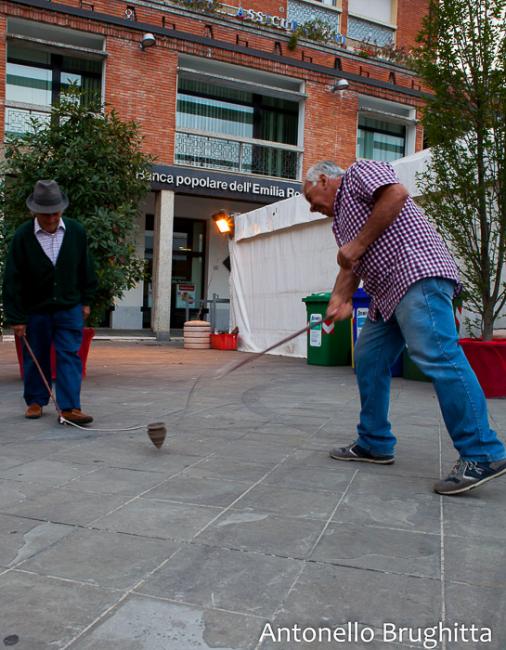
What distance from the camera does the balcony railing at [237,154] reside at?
57.0 feet

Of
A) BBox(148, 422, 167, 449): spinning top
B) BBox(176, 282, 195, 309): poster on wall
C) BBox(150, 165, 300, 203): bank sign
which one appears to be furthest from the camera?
BBox(176, 282, 195, 309): poster on wall

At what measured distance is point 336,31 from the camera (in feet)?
63.3

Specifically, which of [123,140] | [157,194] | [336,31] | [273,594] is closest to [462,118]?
[123,140]

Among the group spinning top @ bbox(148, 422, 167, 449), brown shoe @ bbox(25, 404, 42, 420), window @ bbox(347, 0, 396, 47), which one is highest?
window @ bbox(347, 0, 396, 47)

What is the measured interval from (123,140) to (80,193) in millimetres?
968

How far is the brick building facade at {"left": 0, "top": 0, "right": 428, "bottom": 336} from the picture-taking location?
623 inches

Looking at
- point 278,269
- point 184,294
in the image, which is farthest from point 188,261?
point 278,269

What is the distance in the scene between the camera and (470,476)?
293 centimetres

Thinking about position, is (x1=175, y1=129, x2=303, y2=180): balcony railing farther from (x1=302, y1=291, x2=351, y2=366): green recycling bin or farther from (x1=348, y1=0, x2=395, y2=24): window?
(x1=302, y1=291, x2=351, y2=366): green recycling bin

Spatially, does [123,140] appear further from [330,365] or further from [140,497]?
[140,497]

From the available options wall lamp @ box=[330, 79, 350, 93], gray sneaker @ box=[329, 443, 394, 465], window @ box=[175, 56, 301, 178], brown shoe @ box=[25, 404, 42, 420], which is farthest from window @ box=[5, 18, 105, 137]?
gray sneaker @ box=[329, 443, 394, 465]

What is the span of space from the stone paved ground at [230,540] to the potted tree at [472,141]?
263cm

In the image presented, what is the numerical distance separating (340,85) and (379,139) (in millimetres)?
2914

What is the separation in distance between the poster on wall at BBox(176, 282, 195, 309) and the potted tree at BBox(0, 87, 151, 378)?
11579mm
